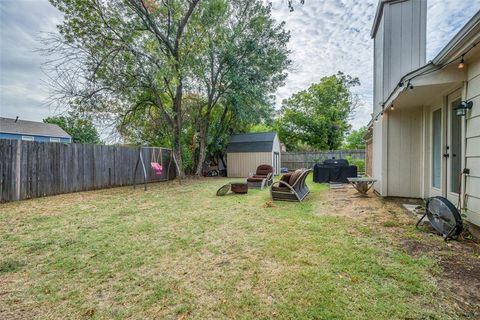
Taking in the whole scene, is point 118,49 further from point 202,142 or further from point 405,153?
point 405,153

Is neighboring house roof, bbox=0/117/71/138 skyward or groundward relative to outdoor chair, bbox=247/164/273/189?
skyward

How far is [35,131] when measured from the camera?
18719mm

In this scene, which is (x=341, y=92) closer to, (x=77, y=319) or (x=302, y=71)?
(x=302, y=71)

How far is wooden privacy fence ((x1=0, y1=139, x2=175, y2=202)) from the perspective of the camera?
6.14 metres

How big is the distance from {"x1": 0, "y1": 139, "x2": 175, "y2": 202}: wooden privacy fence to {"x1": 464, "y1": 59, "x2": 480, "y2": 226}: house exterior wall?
10.0m

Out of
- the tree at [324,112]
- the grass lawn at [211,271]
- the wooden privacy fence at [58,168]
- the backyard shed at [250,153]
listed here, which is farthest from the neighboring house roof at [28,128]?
the tree at [324,112]

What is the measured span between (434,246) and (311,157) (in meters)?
15.5

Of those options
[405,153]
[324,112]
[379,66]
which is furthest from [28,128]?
[324,112]

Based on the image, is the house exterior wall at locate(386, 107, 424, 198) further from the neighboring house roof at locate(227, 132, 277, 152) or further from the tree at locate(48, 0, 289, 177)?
the neighboring house roof at locate(227, 132, 277, 152)

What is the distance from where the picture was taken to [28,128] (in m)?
18.6

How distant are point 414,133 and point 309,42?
18.2ft

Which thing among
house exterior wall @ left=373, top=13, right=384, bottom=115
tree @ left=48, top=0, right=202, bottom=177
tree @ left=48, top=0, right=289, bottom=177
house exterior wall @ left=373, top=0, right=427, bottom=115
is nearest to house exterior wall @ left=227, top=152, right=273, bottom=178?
tree @ left=48, top=0, right=289, bottom=177

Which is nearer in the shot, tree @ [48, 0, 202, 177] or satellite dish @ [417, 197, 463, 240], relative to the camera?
satellite dish @ [417, 197, 463, 240]

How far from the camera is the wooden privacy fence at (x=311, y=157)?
17172 mm
